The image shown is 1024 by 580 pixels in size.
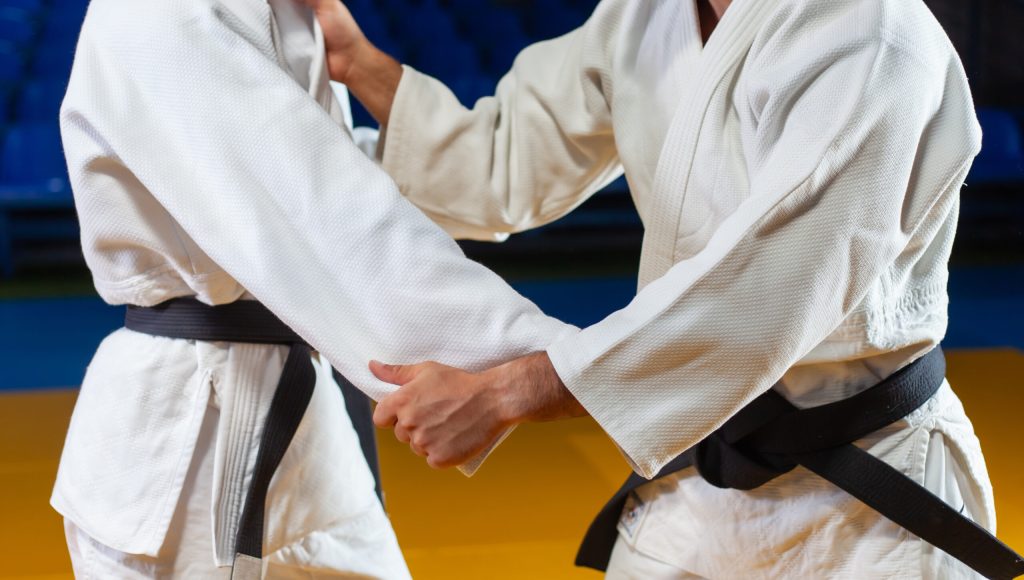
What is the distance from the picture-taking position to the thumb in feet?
3.85

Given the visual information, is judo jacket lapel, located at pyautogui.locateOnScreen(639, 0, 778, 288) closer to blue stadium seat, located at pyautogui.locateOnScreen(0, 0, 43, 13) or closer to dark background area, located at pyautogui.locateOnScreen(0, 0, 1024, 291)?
dark background area, located at pyautogui.locateOnScreen(0, 0, 1024, 291)

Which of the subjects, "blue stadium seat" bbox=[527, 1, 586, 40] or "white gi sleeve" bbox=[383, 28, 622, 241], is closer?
"white gi sleeve" bbox=[383, 28, 622, 241]

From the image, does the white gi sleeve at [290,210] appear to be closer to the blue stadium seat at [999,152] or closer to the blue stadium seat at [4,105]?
the blue stadium seat at [999,152]

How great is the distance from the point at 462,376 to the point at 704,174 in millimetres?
395

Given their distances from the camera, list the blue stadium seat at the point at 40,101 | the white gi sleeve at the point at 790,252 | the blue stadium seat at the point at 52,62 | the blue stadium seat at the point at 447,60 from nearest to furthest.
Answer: the white gi sleeve at the point at 790,252
the blue stadium seat at the point at 40,101
the blue stadium seat at the point at 52,62
the blue stadium seat at the point at 447,60

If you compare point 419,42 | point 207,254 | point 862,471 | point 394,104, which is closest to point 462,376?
point 207,254

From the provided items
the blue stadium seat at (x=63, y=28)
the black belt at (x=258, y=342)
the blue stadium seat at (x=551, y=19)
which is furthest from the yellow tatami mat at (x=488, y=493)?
the blue stadium seat at (x=551, y=19)

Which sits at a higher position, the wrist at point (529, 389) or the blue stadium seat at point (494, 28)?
the wrist at point (529, 389)

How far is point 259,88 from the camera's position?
1.24m

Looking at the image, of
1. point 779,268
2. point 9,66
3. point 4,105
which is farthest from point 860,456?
point 9,66

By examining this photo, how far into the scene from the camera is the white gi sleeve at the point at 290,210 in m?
1.19

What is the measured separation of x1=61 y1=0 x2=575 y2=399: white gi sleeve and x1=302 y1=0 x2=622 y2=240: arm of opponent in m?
0.40

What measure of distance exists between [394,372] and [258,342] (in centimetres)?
27

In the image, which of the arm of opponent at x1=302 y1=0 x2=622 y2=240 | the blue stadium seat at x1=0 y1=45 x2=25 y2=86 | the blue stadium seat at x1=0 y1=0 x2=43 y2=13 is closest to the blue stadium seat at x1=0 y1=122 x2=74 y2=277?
the blue stadium seat at x1=0 y1=45 x2=25 y2=86
